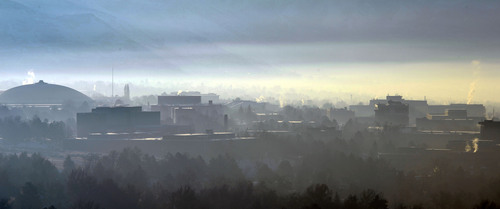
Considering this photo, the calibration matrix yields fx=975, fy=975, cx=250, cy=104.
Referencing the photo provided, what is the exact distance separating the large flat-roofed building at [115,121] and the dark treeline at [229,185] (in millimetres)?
31378

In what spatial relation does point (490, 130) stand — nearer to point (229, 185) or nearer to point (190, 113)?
point (190, 113)

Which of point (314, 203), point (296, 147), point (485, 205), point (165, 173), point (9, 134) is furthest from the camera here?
point (9, 134)

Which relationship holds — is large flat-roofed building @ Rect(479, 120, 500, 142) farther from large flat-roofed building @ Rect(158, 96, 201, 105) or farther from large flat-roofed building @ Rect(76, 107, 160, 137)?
large flat-roofed building @ Rect(158, 96, 201, 105)

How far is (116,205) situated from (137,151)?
34147 mm

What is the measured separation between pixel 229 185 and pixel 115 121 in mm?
62278

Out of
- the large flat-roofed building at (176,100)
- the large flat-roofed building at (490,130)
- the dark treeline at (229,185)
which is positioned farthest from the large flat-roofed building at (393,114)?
the dark treeline at (229,185)

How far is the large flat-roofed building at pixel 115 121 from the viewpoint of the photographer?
4943 inches

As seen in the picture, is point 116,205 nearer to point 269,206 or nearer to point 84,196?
point 84,196

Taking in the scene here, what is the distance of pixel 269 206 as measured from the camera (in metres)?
61.2

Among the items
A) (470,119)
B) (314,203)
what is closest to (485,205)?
(314,203)

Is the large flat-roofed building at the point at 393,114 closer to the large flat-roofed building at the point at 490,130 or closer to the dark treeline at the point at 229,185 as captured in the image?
the large flat-roofed building at the point at 490,130

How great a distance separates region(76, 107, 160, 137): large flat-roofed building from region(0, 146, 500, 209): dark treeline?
31.4 m

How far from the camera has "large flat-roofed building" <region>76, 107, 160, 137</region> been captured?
12556 cm

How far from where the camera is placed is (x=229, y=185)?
7056 centimetres
